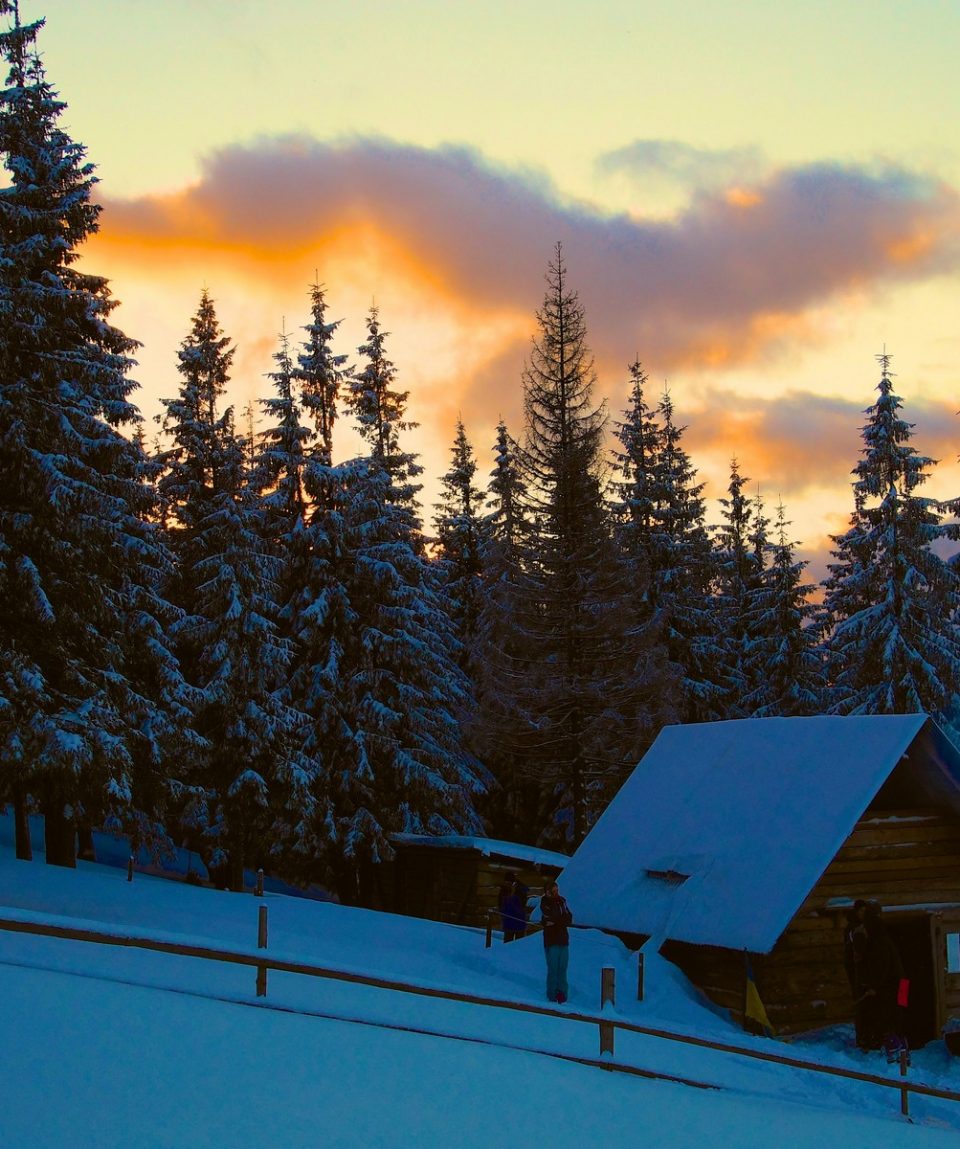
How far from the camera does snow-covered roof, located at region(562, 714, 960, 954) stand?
1883cm

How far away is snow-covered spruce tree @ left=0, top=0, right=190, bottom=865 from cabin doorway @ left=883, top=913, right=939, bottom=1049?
48.9 feet

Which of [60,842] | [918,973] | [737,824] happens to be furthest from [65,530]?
[918,973]

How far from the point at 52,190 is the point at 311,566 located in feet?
45.8

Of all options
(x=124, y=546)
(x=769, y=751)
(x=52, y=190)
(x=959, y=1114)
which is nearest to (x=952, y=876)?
(x=769, y=751)

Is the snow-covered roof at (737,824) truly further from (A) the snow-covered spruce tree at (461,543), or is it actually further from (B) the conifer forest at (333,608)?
(A) the snow-covered spruce tree at (461,543)

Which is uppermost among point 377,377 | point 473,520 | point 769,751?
point 377,377

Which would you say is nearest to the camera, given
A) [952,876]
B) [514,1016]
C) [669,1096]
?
[669,1096]

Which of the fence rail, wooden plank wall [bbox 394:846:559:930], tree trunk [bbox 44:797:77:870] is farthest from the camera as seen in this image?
wooden plank wall [bbox 394:846:559:930]

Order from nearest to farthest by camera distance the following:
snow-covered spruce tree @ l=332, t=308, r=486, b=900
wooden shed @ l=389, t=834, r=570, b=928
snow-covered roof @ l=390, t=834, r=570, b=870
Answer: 1. snow-covered roof @ l=390, t=834, r=570, b=870
2. wooden shed @ l=389, t=834, r=570, b=928
3. snow-covered spruce tree @ l=332, t=308, r=486, b=900

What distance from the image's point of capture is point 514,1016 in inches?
610

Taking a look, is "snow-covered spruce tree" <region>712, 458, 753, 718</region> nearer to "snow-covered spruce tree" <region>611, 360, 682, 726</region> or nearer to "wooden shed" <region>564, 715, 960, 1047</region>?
"snow-covered spruce tree" <region>611, 360, 682, 726</region>

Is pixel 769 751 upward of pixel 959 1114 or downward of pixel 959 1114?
upward

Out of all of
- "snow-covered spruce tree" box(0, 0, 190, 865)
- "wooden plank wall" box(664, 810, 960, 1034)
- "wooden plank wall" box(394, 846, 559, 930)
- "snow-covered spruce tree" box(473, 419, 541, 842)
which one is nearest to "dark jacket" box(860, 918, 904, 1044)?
"wooden plank wall" box(664, 810, 960, 1034)

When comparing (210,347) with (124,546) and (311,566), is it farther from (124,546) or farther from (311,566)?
(124,546)
